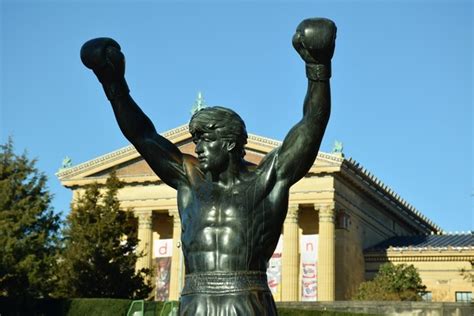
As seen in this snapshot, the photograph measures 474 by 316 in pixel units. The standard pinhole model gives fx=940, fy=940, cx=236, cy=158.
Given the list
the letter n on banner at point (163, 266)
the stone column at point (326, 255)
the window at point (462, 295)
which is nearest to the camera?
the stone column at point (326, 255)

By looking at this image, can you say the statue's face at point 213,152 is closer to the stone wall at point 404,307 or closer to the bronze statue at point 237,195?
the bronze statue at point 237,195

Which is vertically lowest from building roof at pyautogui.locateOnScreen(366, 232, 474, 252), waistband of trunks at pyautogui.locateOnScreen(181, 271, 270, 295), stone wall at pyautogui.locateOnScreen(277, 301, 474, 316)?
waistband of trunks at pyautogui.locateOnScreen(181, 271, 270, 295)

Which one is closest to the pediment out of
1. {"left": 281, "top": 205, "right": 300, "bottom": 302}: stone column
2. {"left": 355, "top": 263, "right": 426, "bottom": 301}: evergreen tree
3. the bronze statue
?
{"left": 281, "top": 205, "right": 300, "bottom": 302}: stone column

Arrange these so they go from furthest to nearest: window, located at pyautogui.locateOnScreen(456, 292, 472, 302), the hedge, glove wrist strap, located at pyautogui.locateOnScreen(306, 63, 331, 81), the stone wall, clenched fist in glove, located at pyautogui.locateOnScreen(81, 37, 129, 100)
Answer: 1. window, located at pyautogui.locateOnScreen(456, 292, 472, 302)
2. the stone wall
3. the hedge
4. clenched fist in glove, located at pyautogui.locateOnScreen(81, 37, 129, 100)
5. glove wrist strap, located at pyautogui.locateOnScreen(306, 63, 331, 81)

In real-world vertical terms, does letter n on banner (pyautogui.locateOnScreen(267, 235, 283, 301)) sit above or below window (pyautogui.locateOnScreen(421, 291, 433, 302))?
above

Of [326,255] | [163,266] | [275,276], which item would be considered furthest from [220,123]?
[163,266]

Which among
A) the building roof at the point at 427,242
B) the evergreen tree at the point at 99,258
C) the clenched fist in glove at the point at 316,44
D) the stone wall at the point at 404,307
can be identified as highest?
the building roof at the point at 427,242

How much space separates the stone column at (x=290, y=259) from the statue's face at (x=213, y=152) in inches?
2200

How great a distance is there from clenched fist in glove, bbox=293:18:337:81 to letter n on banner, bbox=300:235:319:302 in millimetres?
56678

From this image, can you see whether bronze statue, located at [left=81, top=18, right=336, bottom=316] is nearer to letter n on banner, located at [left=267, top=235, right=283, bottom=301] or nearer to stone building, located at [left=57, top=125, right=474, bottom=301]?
stone building, located at [left=57, top=125, right=474, bottom=301]

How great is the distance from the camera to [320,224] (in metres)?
62.8

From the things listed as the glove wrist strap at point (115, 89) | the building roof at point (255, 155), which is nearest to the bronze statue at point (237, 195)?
the glove wrist strap at point (115, 89)

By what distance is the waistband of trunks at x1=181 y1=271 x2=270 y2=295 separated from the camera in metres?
4.42

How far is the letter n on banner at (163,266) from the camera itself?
212 feet
